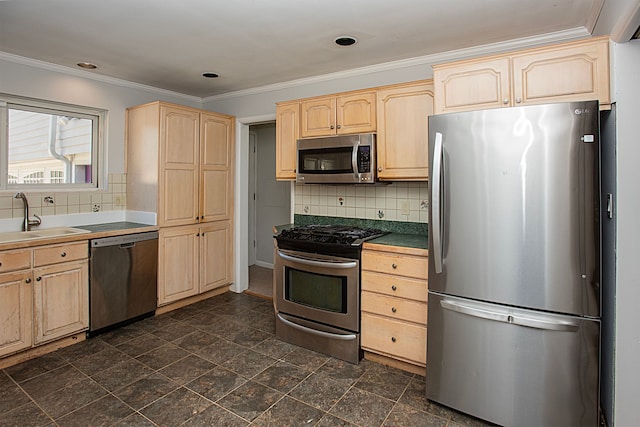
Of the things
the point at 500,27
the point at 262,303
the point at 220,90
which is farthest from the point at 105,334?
the point at 500,27

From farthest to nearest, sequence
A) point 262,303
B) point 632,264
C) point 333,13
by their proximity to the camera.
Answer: point 262,303
point 333,13
point 632,264

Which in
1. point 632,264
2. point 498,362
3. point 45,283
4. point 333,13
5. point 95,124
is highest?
point 333,13

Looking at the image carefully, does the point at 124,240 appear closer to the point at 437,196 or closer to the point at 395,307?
the point at 395,307

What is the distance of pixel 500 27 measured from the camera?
249cm

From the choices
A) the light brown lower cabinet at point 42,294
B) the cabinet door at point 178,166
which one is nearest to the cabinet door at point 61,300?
the light brown lower cabinet at point 42,294

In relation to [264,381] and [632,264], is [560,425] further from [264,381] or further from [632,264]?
[264,381]

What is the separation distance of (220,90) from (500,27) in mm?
3025

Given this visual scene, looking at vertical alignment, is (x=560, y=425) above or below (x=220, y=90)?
below

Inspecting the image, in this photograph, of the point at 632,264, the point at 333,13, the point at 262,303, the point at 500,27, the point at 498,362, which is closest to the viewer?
the point at 632,264

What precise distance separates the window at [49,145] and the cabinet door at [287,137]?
6.20 feet

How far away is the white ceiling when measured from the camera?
2227 mm

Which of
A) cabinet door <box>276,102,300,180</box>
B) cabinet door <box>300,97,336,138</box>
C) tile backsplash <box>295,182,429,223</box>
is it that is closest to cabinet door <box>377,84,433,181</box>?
tile backsplash <box>295,182,429,223</box>

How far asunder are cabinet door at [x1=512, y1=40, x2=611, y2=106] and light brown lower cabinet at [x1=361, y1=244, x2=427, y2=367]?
3.77 ft

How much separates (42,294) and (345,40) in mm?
3019
